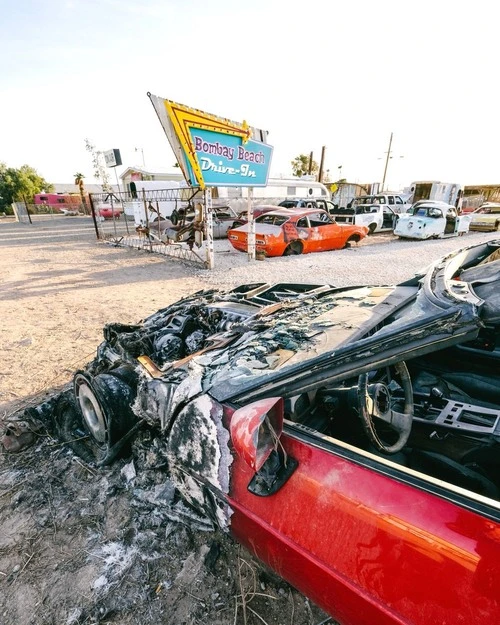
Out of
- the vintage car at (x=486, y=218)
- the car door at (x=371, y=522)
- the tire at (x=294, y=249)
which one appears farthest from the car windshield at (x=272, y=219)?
the vintage car at (x=486, y=218)

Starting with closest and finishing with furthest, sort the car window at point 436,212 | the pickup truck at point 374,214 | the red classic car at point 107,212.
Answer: the car window at point 436,212, the pickup truck at point 374,214, the red classic car at point 107,212

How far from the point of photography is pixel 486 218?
16.3 meters

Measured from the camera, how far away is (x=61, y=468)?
2520 mm

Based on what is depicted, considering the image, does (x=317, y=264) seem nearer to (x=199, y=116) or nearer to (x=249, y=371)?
(x=199, y=116)

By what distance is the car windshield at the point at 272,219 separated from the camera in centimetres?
1025

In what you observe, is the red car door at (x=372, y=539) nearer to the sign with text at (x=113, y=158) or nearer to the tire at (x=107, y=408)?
the tire at (x=107, y=408)

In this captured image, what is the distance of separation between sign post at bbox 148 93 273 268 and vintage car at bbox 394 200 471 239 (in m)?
7.45

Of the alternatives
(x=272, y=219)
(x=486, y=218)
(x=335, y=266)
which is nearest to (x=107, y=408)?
(x=335, y=266)

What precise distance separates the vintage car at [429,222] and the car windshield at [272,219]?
6.42 m

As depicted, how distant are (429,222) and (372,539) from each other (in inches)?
585

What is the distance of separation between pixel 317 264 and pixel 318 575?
28.4ft

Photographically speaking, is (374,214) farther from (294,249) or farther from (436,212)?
(294,249)

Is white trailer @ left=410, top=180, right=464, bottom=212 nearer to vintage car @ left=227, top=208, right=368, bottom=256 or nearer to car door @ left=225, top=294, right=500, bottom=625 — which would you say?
vintage car @ left=227, top=208, right=368, bottom=256

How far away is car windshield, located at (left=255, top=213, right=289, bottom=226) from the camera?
33.6 feet
